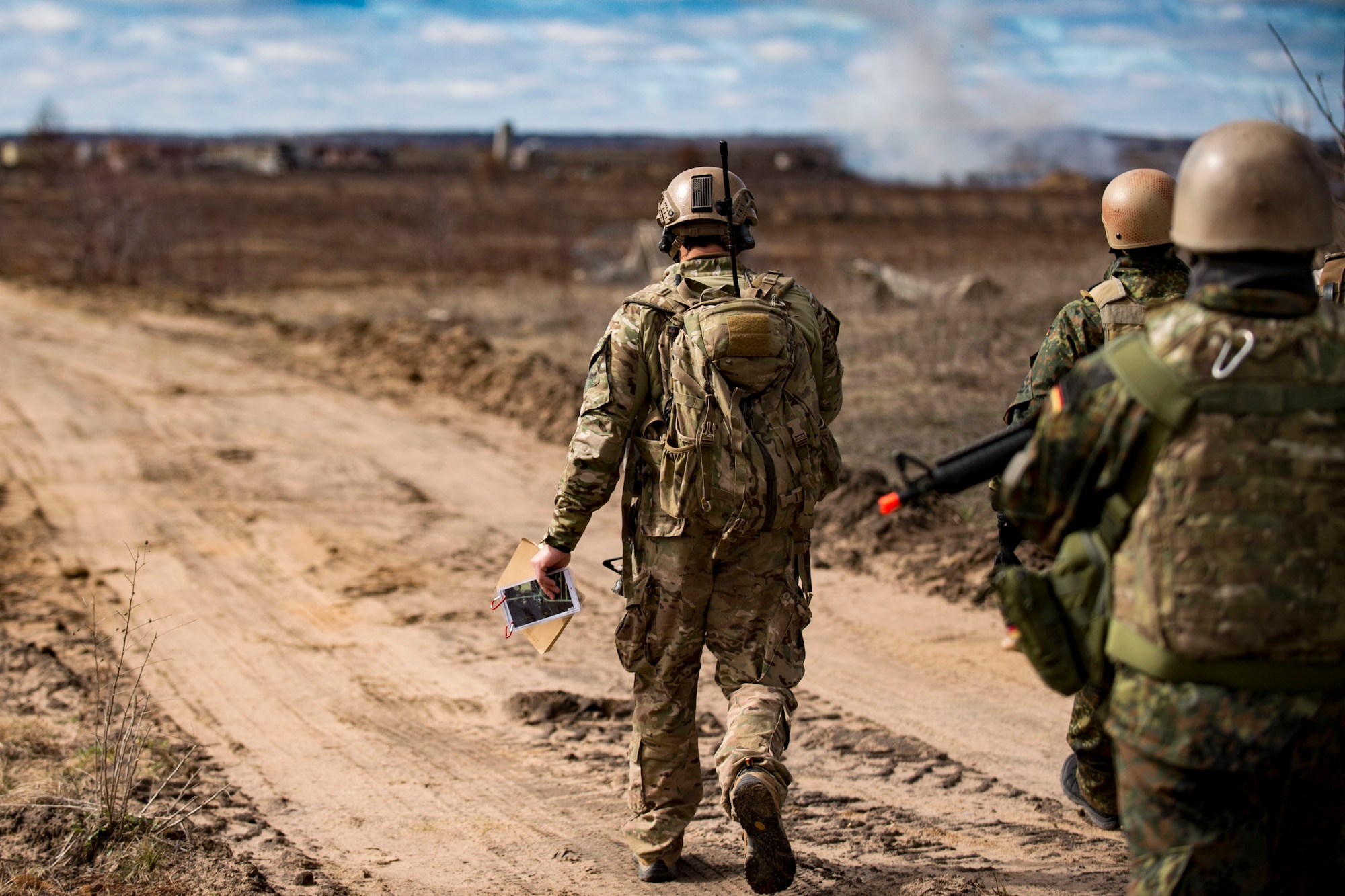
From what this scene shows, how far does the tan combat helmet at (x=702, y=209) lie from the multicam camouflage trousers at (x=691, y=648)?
94 cm

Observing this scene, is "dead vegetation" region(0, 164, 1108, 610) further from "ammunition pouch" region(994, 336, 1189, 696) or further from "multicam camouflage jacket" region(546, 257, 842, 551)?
"multicam camouflage jacket" region(546, 257, 842, 551)

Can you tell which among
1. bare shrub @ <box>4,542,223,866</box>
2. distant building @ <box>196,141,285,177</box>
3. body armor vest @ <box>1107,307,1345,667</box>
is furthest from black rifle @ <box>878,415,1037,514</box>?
distant building @ <box>196,141,285,177</box>

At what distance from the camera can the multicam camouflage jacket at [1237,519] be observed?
246 centimetres

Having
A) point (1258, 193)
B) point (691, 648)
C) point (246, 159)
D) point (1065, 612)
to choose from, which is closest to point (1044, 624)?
point (1065, 612)

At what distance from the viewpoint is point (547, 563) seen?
4062mm

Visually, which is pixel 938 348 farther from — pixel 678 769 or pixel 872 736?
pixel 678 769


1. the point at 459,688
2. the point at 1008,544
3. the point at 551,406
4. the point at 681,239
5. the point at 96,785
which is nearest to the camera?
the point at 681,239

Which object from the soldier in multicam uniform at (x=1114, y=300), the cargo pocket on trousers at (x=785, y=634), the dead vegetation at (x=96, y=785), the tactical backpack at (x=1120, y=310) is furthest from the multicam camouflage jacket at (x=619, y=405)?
the dead vegetation at (x=96, y=785)

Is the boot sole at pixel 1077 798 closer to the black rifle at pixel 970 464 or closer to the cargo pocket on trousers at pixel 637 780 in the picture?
the cargo pocket on trousers at pixel 637 780

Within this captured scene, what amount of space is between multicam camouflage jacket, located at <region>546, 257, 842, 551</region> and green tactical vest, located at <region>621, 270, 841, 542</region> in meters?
0.04

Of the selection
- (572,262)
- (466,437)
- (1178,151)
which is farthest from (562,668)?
(572,262)

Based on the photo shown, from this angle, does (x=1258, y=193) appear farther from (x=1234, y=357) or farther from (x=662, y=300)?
(x=662, y=300)

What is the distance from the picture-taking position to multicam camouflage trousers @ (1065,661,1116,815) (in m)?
4.23

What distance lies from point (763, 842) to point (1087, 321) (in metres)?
1.94
